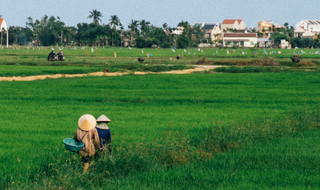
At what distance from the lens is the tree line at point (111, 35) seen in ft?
421

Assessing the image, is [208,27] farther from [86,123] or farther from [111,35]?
[86,123]

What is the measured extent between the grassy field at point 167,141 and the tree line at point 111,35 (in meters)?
104

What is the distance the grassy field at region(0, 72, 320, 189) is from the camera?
303 inches

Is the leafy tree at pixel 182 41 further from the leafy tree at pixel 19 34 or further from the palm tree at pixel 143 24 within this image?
the leafy tree at pixel 19 34

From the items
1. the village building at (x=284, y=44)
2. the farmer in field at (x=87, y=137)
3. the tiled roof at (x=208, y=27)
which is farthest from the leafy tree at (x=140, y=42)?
the farmer in field at (x=87, y=137)

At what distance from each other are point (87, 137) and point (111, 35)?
12767cm

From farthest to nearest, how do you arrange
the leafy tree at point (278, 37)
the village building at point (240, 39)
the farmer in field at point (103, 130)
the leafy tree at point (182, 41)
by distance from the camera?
the village building at point (240, 39) → the leafy tree at point (278, 37) → the leafy tree at point (182, 41) → the farmer in field at point (103, 130)

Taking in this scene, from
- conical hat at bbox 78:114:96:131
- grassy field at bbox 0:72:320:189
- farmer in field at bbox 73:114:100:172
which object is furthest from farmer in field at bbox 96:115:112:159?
conical hat at bbox 78:114:96:131

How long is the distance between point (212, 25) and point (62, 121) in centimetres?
17743

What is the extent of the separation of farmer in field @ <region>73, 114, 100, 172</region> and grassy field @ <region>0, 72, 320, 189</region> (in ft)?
0.61

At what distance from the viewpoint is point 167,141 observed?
9.40 metres

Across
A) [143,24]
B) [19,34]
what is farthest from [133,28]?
[19,34]

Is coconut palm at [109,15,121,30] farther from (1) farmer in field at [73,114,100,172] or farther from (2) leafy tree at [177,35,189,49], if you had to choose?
(1) farmer in field at [73,114,100,172]

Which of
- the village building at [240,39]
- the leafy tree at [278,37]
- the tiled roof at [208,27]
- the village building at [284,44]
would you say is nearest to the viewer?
the village building at [284,44]
